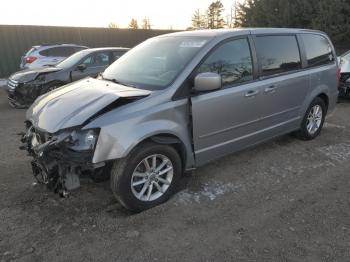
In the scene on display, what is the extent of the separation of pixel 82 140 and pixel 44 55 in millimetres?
10290

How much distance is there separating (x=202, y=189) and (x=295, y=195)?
1081 mm

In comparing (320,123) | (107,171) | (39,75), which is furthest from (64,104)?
(39,75)

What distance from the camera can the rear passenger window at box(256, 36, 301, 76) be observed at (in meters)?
4.60

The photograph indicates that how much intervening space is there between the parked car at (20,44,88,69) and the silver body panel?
8748 mm

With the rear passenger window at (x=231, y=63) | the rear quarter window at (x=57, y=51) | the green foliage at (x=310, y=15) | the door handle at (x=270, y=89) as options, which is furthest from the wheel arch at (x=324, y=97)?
the green foliage at (x=310, y=15)

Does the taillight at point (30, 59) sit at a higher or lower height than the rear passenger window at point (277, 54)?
lower

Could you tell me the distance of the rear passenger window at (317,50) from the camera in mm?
5441

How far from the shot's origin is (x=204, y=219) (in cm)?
351

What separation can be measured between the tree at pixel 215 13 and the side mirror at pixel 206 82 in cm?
4524

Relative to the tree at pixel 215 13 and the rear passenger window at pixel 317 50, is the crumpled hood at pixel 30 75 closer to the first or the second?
the rear passenger window at pixel 317 50

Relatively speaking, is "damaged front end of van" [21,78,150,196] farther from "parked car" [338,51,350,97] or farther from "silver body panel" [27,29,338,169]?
"parked car" [338,51,350,97]

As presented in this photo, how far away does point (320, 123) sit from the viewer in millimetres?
6016

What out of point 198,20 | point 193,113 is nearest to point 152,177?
point 193,113

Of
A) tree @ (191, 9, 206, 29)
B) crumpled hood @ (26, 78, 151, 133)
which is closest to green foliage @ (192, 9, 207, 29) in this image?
tree @ (191, 9, 206, 29)
